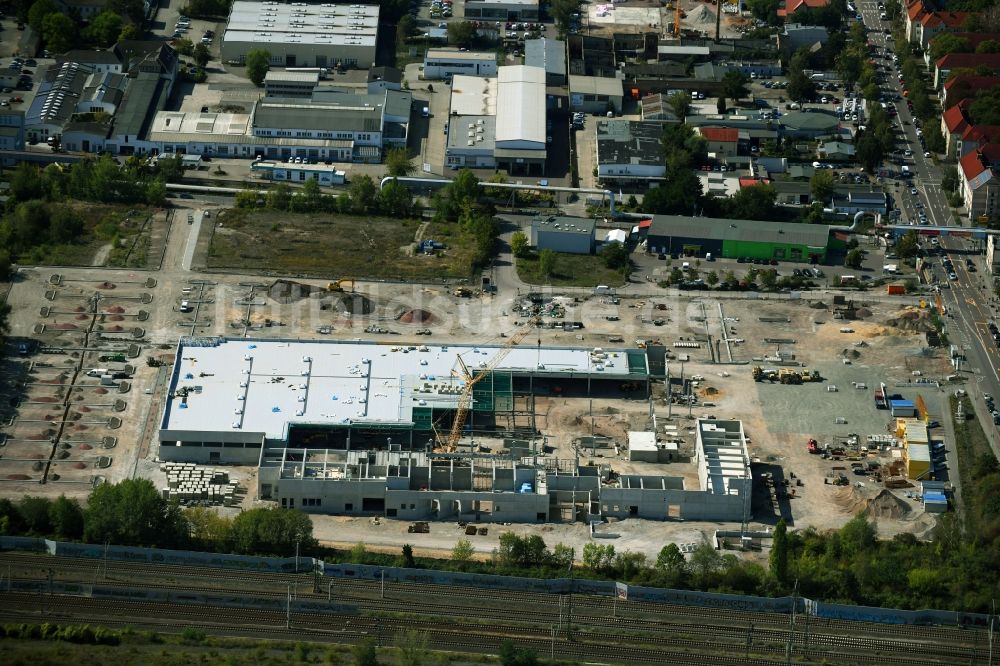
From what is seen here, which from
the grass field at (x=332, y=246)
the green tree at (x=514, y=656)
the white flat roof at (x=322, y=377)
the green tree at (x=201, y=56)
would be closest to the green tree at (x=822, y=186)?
the grass field at (x=332, y=246)

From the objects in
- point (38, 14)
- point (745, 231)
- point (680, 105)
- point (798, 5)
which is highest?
point (798, 5)

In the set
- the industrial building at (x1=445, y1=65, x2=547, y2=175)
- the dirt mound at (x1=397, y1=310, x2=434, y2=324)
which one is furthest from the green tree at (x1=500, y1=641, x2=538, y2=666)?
the industrial building at (x1=445, y1=65, x2=547, y2=175)

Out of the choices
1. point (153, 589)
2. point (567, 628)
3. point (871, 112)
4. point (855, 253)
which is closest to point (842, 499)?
point (567, 628)

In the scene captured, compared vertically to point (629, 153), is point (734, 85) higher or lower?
higher

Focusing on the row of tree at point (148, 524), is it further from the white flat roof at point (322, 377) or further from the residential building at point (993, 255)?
the residential building at point (993, 255)

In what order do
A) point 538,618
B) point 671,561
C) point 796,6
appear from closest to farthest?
point 538,618
point 671,561
point 796,6

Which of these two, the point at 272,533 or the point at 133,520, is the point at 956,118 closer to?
the point at 272,533

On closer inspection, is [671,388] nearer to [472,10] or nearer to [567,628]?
[567,628]

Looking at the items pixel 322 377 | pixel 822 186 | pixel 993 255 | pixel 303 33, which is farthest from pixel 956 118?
pixel 322 377
